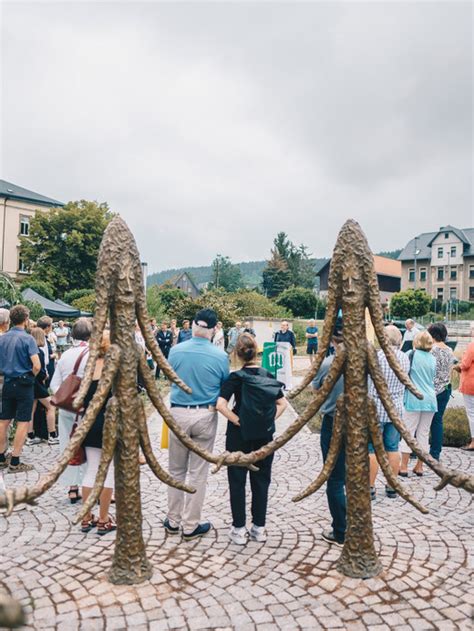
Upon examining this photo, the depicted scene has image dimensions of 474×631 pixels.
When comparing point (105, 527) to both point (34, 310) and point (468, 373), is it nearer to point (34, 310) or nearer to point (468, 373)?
point (468, 373)

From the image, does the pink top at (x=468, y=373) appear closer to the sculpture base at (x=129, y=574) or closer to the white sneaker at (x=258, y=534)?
the white sneaker at (x=258, y=534)

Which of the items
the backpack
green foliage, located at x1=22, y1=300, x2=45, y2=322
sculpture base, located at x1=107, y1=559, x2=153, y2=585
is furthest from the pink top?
green foliage, located at x1=22, y1=300, x2=45, y2=322

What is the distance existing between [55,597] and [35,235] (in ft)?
134

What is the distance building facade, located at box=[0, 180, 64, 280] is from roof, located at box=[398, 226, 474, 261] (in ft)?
152

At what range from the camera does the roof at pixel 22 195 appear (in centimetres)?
4547

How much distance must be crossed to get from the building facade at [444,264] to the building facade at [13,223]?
4601 cm

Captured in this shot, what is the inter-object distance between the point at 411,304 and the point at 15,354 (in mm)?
42801

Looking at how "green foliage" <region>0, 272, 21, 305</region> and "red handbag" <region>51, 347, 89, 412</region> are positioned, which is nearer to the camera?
"red handbag" <region>51, 347, 89, 412</region>

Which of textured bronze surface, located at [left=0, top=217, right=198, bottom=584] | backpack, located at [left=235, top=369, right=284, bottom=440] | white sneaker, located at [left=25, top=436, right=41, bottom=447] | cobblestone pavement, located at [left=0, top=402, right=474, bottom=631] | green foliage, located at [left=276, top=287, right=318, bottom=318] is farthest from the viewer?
green foliage, located at [left=276, top=287, right=318, bottom=318]

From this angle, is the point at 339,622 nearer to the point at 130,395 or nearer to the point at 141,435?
the point at 141,435

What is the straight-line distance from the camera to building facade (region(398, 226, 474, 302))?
61.7 meters

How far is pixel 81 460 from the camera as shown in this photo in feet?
14.5

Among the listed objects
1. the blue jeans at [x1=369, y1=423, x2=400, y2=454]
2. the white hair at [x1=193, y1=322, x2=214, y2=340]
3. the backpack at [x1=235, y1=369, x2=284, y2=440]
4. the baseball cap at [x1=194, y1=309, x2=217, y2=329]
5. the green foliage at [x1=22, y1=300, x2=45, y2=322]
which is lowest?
the blue jeans at [x1=369, y1=423, x2=400, y2=454]

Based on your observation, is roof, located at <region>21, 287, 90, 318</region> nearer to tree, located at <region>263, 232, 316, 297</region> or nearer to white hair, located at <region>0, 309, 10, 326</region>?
white hair, located at <region>0, 309, 10, 326</region>
